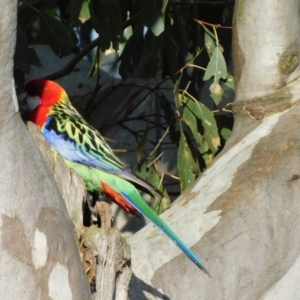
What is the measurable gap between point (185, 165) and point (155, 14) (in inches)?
34.6

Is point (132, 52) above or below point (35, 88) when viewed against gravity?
below

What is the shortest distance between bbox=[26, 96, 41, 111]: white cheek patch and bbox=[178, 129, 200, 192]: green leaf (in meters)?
0.80

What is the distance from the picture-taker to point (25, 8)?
475 centimetres

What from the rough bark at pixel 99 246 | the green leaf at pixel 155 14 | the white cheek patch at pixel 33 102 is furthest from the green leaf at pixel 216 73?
the rough bark at pixel 99 246

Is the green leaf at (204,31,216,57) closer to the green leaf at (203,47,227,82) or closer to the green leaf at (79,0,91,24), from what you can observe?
the green leaf at (203,47,227,82)

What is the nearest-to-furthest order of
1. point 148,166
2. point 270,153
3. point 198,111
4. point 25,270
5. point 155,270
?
point 25,270
point 155,270
point 270,153
point 198,111
point 148,166

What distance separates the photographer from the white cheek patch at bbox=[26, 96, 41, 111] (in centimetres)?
417

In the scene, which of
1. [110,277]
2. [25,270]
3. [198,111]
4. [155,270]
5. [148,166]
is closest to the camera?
[25,270]

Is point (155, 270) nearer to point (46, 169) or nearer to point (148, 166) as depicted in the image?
point (46, 169)

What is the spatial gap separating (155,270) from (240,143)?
32.2 inches

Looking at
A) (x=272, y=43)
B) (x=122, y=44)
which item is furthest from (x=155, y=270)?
Result: (x=122, y=44)

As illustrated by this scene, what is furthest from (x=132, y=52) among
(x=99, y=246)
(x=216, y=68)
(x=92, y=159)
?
(x=99, y=246)

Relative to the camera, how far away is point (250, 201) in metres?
3.26

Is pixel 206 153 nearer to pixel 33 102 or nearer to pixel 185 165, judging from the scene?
pixel 185 165
